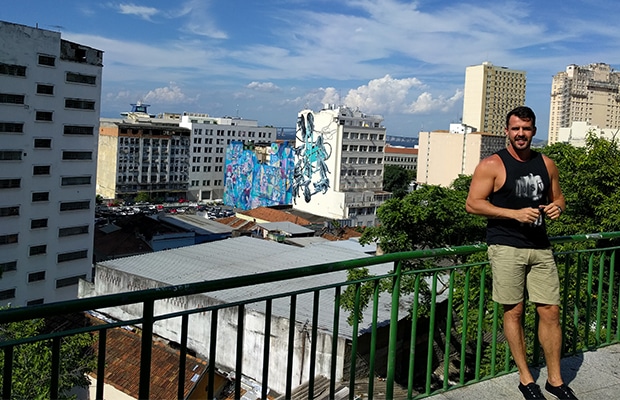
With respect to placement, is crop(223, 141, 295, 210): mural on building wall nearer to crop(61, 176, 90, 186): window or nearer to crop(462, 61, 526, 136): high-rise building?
crop(61, 176, 90, 186): window

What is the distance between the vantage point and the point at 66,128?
36.5 metres

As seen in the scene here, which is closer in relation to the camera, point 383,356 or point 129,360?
point 129,360

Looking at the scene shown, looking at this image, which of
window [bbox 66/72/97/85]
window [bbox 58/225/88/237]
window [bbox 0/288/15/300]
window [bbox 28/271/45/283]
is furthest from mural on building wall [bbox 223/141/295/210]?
window [bbox 0/288/15/300]

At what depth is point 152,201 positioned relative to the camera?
265 ft

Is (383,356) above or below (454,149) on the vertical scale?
below

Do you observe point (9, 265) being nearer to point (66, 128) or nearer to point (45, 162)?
point (45, 162)

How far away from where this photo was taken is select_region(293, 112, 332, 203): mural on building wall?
74.4 m

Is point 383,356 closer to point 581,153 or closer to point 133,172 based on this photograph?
point 581,153

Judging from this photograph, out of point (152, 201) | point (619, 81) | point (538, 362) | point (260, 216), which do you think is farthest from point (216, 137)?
point (538, 362)

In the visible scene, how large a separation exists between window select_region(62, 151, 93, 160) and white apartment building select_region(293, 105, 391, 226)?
3557 centimetres

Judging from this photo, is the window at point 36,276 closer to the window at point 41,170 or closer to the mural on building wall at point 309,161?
the window at point 41,170

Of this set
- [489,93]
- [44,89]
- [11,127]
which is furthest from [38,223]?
[489,93]

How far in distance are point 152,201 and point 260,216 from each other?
90.2ft

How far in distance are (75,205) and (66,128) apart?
4.71m
